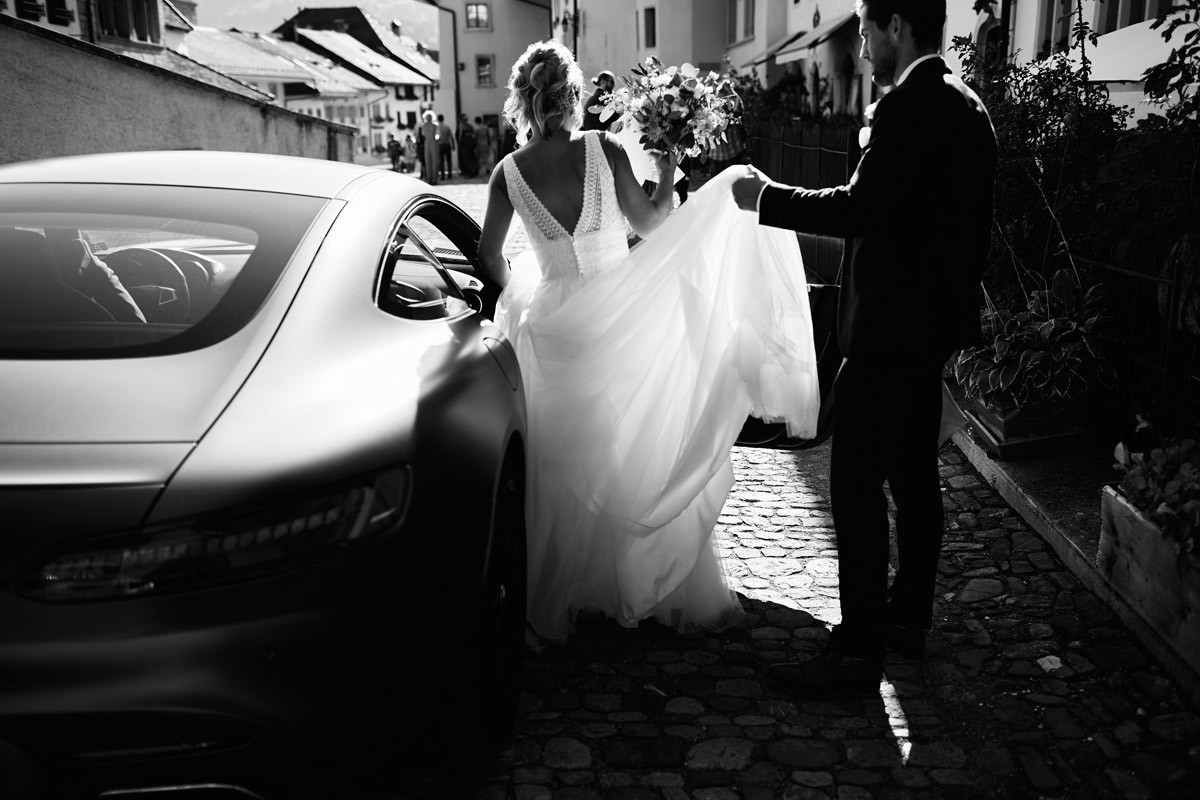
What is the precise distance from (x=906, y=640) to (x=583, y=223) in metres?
1.88

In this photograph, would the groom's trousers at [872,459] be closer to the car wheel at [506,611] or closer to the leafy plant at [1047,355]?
the car wheel at [506,611]

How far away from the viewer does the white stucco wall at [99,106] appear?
16.3m

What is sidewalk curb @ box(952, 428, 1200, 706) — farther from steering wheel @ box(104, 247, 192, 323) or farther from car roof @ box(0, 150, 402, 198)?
steering wheel @ box(104, 247, 192, 323)

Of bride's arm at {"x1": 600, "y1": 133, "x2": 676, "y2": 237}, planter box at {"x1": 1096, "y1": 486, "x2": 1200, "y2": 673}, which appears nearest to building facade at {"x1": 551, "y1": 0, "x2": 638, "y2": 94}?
bride's arm at {"x1": 600, "y1": 133, "x2": 676, "y2": 237}

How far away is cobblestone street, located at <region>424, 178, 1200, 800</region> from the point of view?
121 inches

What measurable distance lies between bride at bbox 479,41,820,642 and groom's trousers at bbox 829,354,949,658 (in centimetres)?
46

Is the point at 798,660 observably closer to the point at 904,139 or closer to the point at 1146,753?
the point at 1146,753

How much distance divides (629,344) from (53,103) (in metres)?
16.0

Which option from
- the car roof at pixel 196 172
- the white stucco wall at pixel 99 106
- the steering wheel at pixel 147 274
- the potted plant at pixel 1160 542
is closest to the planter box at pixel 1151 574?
the potted plant at pixel 1160 542

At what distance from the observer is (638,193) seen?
433 centimetres

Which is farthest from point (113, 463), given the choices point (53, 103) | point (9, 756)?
point (53, 103)

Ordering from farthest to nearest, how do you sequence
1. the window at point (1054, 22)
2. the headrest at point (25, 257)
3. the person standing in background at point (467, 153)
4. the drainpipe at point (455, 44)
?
the drainpipe at point (455, 44), the person standing in background at point (467, 153), the window at point (1054, 22), the headrest at point (25, 257)

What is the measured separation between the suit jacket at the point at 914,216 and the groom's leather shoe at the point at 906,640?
100 cm

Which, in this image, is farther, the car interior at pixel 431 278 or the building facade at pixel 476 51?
the building facade at pixel 476 51
